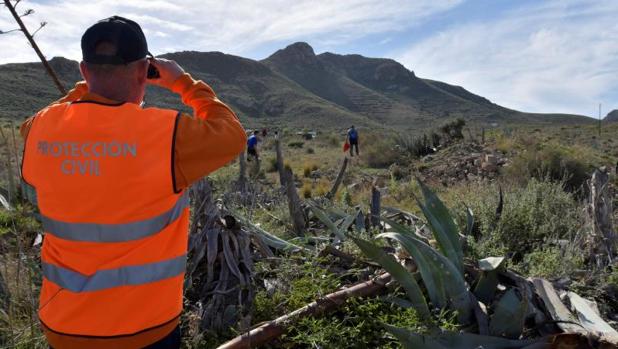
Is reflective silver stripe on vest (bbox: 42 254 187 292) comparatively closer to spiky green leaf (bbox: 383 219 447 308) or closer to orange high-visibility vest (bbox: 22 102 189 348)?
orange high-visibility vest (bbox: 22 102 189 348)

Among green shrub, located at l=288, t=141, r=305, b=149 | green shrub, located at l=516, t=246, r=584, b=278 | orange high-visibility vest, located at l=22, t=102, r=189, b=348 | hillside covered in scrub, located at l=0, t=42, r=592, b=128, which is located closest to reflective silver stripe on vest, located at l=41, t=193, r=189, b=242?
orange high-visibility vest, located at l=22, t=102, r=189, b=348

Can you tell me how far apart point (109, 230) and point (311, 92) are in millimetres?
95809

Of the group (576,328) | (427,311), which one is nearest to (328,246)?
(427,311)

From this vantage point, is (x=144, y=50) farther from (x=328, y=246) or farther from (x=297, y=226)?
(x=297, y=226)

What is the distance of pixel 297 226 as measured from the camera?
5.48 metres

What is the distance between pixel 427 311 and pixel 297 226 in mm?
2515

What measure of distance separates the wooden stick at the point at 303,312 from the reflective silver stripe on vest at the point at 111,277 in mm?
956

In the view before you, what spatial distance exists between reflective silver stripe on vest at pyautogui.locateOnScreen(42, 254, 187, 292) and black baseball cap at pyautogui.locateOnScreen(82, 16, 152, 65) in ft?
2.46

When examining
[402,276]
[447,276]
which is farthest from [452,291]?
[402,276]

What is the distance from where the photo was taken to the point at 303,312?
3.17 meters

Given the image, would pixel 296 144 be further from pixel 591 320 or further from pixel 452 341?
pixel 452 341

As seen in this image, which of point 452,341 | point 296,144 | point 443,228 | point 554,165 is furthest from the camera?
point 296,144

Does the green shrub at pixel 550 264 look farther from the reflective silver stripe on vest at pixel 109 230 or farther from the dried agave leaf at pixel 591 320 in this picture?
the reflective silver stripe on vest at pixel 109 230

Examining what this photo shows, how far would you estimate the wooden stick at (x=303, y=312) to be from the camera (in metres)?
2.87
